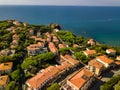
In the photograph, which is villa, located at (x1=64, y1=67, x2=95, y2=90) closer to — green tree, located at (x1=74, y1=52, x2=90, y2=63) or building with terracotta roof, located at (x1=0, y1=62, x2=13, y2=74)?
green tree, located at (x1=74, y1=52, x2=90, y2=63)

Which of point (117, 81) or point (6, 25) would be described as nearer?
point (117, 81)

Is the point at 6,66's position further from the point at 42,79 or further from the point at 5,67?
the point at 42,79

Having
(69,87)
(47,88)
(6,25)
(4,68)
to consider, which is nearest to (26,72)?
(4,68)

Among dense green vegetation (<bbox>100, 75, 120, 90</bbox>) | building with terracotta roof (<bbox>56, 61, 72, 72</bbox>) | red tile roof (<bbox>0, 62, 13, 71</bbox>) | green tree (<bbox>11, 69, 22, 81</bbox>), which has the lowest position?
green tree (<bbox>11, 69, 22, 81</bbox>)

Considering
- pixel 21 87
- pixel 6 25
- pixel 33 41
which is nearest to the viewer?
pixel 21 87

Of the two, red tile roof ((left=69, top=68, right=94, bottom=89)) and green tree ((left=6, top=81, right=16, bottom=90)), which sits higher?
red tile roof ((left=69, top=68, right=94, bottom=89))

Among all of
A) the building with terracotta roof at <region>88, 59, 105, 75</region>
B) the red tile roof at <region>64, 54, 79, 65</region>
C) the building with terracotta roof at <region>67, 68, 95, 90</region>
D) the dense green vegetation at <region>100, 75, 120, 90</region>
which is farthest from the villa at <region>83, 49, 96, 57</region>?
the dense green vegetation at <region>100, 75, 120, 90</region>

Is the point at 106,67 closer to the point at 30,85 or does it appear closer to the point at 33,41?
the point at 30,85
